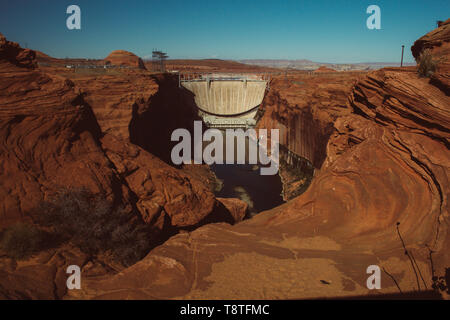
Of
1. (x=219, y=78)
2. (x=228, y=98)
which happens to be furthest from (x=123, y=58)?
(x=228, y=98)

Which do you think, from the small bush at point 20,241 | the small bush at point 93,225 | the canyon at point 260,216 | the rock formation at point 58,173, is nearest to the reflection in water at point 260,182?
the rock formation at point 58,173

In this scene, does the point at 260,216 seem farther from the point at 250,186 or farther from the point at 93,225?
the point at 250,186

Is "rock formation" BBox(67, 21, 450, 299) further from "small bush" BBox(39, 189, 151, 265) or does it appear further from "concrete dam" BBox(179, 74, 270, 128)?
"concrete dam" BBox(179, 74, 270, 128)

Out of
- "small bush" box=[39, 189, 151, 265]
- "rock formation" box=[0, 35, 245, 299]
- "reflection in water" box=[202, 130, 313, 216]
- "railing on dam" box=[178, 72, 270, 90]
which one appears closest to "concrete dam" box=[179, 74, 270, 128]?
"railing on dam" box=[178, 72, 270, 90]

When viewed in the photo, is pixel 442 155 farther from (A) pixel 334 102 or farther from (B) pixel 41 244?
(A) pixel 334 102

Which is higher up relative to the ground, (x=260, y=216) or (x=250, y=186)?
(x=260, y=216)

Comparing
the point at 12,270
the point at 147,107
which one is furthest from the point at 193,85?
the point at 12,270

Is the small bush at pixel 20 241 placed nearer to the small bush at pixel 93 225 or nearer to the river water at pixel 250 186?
the small bush at pixel 93 225
